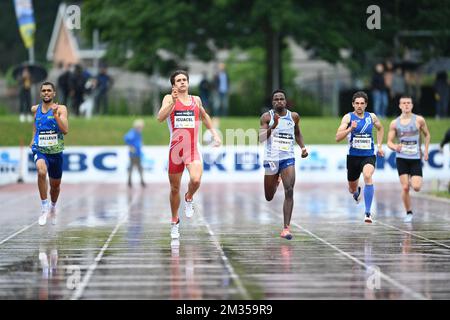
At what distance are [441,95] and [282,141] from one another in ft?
88.5

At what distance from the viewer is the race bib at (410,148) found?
762 inches

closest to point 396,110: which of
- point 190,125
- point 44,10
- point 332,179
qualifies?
point 332,179

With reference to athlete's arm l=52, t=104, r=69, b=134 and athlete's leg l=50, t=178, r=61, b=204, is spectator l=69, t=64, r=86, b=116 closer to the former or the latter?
athlete's leg l=50, t=178, r=61, b=204

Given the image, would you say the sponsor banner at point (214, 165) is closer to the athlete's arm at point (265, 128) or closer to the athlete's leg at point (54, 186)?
the athlete's leg at point (54, 186)

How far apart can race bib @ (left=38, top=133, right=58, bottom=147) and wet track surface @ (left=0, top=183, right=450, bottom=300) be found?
133 cm

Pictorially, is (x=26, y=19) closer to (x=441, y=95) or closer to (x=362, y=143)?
(x=441, y=95)

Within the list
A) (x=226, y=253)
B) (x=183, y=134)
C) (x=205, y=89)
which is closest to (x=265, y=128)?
(x=183, y=134)

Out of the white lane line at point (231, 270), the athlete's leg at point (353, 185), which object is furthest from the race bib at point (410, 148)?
the white lane line at point (231, 270)

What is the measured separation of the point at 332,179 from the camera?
35281 millimetres

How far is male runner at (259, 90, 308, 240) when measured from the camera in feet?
52.0

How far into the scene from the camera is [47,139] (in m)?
17.4

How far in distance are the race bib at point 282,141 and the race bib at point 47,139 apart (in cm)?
345
